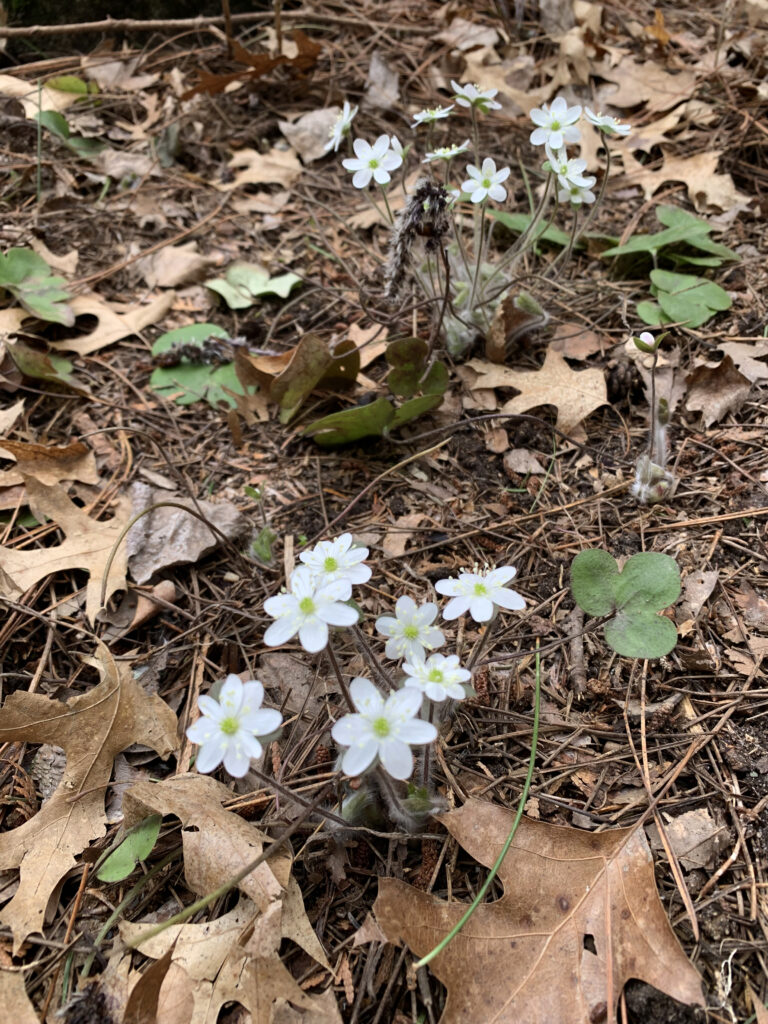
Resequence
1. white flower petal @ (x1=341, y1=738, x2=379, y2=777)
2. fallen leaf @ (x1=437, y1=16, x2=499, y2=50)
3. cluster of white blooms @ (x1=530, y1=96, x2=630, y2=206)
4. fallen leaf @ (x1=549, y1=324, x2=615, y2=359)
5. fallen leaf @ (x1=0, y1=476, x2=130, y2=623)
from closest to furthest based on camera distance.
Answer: white flower petal @ (x1=341, y1=738, x2=379, y2=777) < fallen leaf @ (x1=0, y1=476, x2=130, y2=623) < cluster of white blooms @ (x1=530, y1=96, x2=630, y2=206) < fallen leaf @ (x1=549, y1=324, x2=615, y2=359) < fallen leaf @ (x1=437, y1=16, x2=499, y2=50)

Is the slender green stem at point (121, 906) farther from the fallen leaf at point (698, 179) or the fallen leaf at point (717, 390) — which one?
the fallen leaf at point (698, 179)

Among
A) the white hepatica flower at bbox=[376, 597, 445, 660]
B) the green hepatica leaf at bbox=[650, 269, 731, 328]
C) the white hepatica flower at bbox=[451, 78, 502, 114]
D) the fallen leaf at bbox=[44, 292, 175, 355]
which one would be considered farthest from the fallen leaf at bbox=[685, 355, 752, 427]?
the fallen leaf at bbox=[44, 292, 175, 355]

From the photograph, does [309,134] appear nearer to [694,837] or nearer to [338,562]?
[338,562]

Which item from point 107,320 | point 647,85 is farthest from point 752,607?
point 647,85

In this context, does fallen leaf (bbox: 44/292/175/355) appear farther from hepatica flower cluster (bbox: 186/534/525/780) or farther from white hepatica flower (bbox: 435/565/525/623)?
white hepatica flower (bbox: 435/565/525/623)

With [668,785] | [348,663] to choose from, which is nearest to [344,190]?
[348,663]

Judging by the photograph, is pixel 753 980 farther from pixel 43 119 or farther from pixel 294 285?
pixel 43 119
